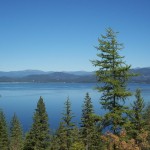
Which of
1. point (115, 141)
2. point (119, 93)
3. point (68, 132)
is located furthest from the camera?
point (68, 132)

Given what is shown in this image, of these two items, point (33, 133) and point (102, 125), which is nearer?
point (102, 125)

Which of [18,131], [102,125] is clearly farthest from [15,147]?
[102,125]

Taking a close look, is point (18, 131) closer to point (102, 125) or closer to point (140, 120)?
point (140, 120)

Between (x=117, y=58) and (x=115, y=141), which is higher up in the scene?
(x=117, y=58)

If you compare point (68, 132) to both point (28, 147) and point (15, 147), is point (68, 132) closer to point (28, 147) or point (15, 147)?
point (28, 147)

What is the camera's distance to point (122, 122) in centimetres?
1981

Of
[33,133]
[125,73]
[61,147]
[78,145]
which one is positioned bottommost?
[61,147]

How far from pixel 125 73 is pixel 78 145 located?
8110 mm

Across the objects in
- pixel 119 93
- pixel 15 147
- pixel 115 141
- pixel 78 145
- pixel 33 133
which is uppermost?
pixel 119 93

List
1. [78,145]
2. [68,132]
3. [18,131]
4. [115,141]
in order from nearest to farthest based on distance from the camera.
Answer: [115,141]
[78,145]
[68,132]
[18,131]

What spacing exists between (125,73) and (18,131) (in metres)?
73.3

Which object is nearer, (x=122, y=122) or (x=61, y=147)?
(x=122, y=122)

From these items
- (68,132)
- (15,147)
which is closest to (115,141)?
(68,132)

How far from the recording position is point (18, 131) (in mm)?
87750
